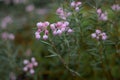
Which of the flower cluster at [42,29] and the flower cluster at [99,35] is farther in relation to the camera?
the flower cluster at [99,35]

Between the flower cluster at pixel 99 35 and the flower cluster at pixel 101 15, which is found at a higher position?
the flower cluster at pixel 101 15

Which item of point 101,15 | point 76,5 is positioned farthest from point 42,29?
point 101,15

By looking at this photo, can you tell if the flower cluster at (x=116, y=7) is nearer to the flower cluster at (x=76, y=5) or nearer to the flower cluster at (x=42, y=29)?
the flower cluster at (x=76, y=5)

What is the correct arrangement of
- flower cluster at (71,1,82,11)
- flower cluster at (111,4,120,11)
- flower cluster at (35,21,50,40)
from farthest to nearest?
flower cluster at (111,4,120,11) → flower cluster at (71,1,82,11) → flower cluster at (35,21,50,40)

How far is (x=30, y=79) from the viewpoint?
2.64 m

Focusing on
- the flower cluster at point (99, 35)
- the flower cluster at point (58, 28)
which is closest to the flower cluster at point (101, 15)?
the flower cluster at point (99, 35)

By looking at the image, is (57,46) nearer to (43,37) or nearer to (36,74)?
(43,37)

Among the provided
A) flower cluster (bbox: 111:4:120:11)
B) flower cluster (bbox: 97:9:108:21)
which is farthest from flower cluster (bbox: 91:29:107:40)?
flower cluster (bbox: 111:4:120:11)

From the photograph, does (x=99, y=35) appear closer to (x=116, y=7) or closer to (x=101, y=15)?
(x=101, y=15)

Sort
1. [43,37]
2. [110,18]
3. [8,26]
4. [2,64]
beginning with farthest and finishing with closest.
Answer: [8,26], [2,64], [110,18], [43,37]

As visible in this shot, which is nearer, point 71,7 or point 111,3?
point 71,7

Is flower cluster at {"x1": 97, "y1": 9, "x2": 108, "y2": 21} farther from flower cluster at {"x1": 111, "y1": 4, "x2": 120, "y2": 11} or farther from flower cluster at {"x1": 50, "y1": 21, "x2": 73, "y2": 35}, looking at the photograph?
flower cluster at {"x1": 50, "y1": 21, "x2": 73, "y2": 35}

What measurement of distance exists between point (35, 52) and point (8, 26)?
574 millimetres

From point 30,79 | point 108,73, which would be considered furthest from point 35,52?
point 108,73
